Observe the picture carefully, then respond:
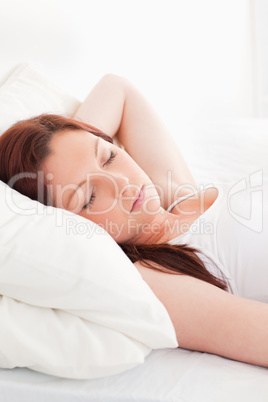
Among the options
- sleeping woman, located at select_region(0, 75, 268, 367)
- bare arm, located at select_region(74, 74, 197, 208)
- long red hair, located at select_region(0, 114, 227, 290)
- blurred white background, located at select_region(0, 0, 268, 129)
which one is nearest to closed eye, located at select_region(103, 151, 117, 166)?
sleeping woman, located at select_region(0, 75, 268, 367)

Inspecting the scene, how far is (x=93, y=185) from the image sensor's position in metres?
1.11

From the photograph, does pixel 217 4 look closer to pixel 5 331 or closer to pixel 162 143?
pixel 162 143

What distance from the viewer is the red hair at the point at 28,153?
1.14 m

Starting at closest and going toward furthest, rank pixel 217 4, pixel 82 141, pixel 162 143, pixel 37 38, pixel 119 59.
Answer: pixel 82 141 → pixel 162 143 → pixel 37 38 → pixel 119 59 → pixel 217 4

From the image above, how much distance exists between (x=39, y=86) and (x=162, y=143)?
471mm

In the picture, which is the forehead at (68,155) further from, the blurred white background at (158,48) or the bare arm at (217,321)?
the blurred white background at (158,48)

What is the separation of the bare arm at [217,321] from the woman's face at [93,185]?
244mm

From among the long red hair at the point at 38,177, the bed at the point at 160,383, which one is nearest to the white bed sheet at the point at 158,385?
the bed at the point at 160,383

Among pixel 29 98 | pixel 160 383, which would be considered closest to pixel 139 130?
pixel 29 98

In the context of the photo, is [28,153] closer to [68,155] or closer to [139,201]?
[68,155]

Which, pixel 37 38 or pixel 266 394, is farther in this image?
pixel 37 38

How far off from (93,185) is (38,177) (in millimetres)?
134

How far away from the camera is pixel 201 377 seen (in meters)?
0.79

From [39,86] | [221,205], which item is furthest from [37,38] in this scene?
[221,205]
